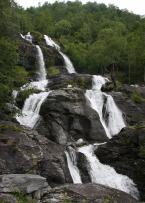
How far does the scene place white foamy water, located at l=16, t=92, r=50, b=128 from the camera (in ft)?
125

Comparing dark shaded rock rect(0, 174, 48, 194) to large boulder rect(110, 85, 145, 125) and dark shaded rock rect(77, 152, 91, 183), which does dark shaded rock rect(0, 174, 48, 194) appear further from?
large boulder rect(110, 85, 145, 125)

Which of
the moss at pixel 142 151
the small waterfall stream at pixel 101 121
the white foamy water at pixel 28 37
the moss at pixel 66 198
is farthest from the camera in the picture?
the white foamy water at pixel 28 37

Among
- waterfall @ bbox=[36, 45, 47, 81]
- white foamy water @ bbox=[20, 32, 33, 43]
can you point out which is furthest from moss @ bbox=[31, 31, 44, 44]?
waterfall @ bbox=[36, 45, 47, 81]

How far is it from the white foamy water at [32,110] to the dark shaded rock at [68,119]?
0.81m

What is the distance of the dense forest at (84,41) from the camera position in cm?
2930

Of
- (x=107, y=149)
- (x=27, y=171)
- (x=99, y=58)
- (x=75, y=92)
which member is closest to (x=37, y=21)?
(x=99, y=58)

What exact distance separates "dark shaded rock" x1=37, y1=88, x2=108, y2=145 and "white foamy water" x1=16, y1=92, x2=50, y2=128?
814mm

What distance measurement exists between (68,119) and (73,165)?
7796 mm

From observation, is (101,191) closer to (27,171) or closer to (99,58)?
(27,171)

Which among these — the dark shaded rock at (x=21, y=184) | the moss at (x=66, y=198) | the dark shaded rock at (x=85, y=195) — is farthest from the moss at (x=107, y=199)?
the dark shaded rock at (x=21, y=184)

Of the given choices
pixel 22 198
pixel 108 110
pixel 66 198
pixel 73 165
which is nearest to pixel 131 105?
pixel 108 110

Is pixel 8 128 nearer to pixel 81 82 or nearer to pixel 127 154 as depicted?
pixel 127 154

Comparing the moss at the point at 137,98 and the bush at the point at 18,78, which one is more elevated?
the bush at the point at 18,78

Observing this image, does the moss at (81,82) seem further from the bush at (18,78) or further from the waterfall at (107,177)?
the waterfall at (107,177)
